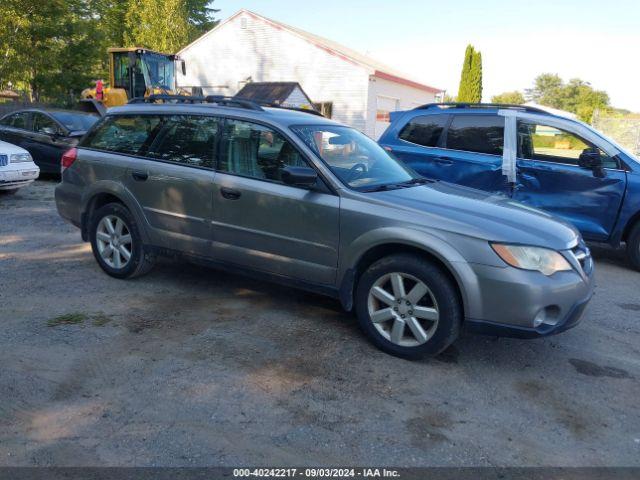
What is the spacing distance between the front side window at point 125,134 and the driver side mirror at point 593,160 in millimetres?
4842

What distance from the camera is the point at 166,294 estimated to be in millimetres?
4953

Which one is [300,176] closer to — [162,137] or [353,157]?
[353,157]

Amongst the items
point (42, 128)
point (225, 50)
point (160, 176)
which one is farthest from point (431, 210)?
point (225, 50)

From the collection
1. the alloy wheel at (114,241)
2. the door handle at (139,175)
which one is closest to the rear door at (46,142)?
the alloy wheel at (114,241)

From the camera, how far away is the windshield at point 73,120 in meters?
11.5

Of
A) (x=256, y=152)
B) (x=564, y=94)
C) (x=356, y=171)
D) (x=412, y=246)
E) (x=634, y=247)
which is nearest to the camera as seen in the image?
Result: (x=412, y=246)

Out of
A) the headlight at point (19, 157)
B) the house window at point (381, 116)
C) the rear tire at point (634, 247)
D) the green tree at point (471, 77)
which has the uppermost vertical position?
the green tree at point (471, 77)

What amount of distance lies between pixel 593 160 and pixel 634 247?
113cm

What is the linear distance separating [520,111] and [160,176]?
4.61 m

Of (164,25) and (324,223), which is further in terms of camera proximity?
(164,25)

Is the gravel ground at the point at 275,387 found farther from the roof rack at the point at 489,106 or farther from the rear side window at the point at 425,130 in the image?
the rear side window at the point at 425,130

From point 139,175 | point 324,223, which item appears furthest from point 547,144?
point 139,175

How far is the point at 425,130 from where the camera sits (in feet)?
24.2

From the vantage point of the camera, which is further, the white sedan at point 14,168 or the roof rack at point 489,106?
the white sedan at point 14,168
